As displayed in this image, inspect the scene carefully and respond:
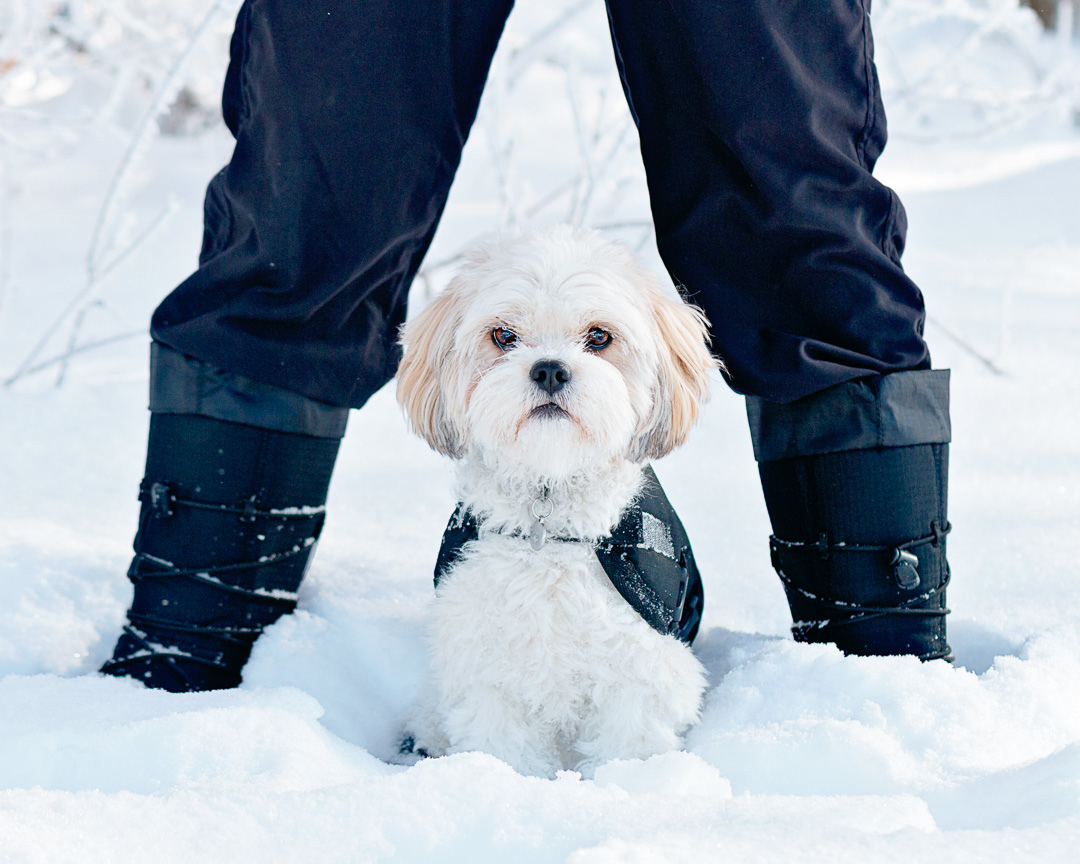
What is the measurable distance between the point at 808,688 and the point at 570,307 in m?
0.69

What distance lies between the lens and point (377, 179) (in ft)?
5.14

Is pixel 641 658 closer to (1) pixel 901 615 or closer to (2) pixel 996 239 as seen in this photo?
(1) pixel 901 615

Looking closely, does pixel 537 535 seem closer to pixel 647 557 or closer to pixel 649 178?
pixel 647 557

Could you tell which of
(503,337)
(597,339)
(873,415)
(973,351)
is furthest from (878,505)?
(973,351)

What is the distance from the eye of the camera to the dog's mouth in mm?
1398

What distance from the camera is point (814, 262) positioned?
146 centimetres

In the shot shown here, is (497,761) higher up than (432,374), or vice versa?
(432,374)

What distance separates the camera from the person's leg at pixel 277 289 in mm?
1529

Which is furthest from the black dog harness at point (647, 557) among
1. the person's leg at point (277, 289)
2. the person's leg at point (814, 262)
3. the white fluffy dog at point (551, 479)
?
the person's leg at point (277, 289)

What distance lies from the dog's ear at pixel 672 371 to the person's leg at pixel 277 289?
0.48 m

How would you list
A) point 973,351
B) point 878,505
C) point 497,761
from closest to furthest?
point 497,761
point 878,505
point 973,351

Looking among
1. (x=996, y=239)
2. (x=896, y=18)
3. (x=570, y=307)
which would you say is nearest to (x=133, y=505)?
(x=570, y=307)

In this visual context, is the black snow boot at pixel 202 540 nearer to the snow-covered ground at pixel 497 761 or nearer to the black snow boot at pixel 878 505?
the snow-covered ground at pixel 497 761

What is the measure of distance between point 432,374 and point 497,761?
71 cm
